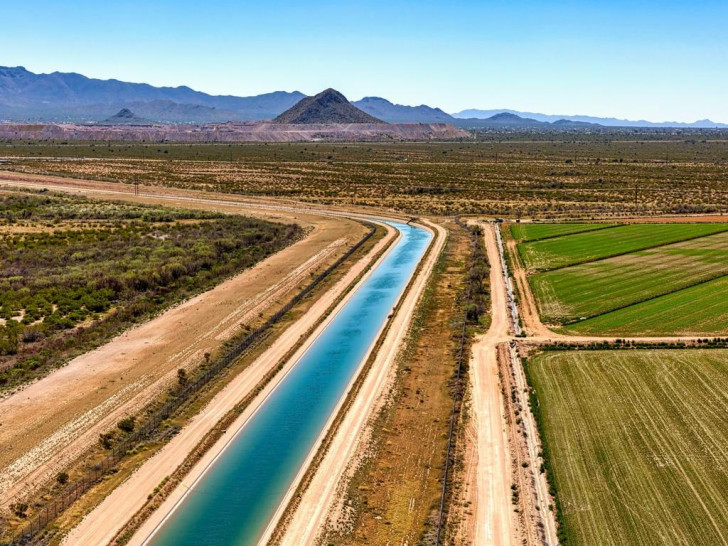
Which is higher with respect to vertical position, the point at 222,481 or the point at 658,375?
the point at 658,375

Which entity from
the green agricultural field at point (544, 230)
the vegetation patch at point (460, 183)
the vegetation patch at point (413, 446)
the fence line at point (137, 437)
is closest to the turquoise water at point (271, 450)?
the vegetation patch at point (413, 446)

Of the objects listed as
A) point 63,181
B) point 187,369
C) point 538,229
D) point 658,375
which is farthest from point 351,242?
point 63,181

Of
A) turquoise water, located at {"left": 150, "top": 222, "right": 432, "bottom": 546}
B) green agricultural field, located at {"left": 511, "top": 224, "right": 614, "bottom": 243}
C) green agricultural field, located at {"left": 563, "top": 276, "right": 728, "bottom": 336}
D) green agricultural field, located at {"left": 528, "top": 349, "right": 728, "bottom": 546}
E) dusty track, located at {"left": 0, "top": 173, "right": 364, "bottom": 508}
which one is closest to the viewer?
green agricultural field, located at {"left": 528, "top": 349, "right": 728, "bottom": 546}

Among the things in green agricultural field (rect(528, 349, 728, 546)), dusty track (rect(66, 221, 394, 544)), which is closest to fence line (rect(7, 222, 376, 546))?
dusty track (rect(66, 221, 394, 544))

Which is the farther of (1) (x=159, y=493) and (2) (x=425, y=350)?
(2) (x=425, y=350)

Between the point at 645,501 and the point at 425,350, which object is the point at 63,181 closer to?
the point at 425,350

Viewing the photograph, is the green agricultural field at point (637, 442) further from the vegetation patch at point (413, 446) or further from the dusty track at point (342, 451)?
the dusty track at point (342, 451)

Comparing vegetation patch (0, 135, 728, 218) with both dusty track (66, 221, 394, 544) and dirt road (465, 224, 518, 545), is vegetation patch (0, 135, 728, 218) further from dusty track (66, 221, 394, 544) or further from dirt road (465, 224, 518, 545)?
dusty track (66, 221, 394, 544)
